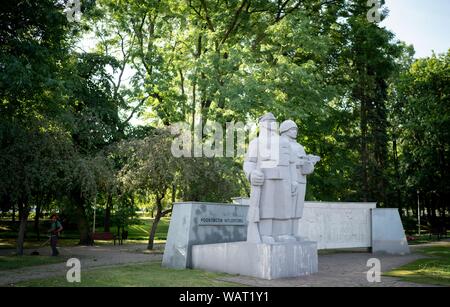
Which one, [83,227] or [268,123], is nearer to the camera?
[268,123]

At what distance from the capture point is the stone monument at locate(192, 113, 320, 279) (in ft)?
37.2

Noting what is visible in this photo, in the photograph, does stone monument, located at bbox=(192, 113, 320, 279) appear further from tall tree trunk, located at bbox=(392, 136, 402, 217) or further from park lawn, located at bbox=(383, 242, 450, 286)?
tall tree trunk, located at bbox=(392, 136, 402, 217)

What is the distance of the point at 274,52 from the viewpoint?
23.1 metres

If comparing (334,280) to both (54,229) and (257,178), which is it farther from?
(54,229)

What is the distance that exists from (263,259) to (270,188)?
179 centimetres

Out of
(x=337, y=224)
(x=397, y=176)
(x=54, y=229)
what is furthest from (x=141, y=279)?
(x=397, y=176)

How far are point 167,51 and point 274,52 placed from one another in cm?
685

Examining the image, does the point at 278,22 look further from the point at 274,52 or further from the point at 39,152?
the point at 39,152

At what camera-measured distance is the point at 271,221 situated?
1183 centimetres

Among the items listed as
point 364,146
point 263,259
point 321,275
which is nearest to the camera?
point 263,259

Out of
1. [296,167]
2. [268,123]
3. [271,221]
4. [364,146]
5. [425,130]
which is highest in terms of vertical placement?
[425,130]
